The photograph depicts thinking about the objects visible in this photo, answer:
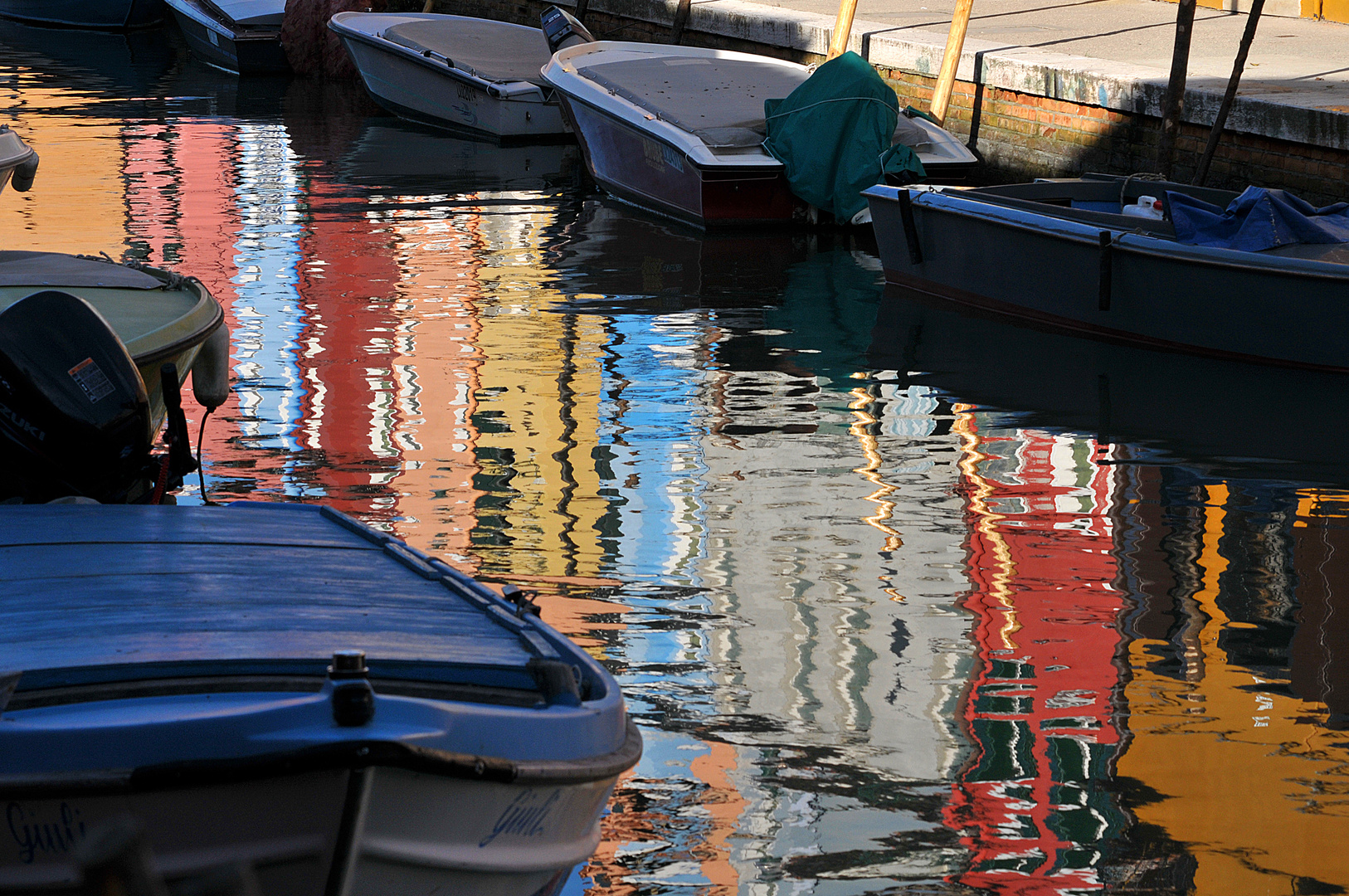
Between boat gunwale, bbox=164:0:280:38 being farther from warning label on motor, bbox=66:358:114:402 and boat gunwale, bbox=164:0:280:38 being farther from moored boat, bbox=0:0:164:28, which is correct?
warning label on motor, bbox=66:358:114:402

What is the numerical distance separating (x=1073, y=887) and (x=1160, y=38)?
10832 millimetres

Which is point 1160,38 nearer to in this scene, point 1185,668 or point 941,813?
point 1185,668

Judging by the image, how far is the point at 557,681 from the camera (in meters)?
2.85

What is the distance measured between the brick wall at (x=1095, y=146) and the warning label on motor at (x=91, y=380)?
24.3 ft

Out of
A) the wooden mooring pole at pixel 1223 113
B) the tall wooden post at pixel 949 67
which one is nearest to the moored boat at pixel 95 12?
the tall wooden post at pixel 949 67

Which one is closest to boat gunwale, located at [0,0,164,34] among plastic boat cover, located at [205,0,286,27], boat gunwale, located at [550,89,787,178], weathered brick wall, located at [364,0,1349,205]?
plastic boat cover, located at [205,0,286,27]

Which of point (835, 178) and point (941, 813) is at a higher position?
point (835, 178)

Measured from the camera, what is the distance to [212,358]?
594cm

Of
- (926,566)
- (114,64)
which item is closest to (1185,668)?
(926,566)

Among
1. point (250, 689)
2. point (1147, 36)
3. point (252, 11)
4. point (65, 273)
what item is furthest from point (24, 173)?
point (252, 11)

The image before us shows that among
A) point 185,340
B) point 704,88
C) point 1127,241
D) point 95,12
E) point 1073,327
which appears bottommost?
point 1073,327

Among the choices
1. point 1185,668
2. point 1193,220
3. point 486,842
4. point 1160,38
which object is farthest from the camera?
point 1160,38

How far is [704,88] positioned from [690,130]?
1.09m

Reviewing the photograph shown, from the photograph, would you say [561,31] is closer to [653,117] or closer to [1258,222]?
[653,117]
